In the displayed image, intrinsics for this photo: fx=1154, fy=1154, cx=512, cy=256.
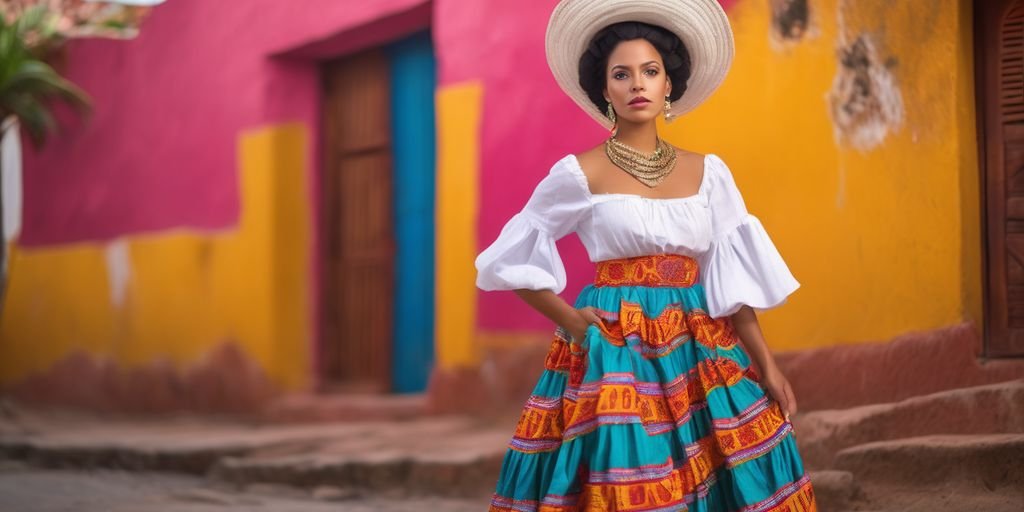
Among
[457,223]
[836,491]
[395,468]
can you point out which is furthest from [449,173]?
[836,491]

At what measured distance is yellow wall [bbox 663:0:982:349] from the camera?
409 centimetres

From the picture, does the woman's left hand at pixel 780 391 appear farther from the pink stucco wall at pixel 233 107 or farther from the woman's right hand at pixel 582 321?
the pink stucco wall at pixel 233 107

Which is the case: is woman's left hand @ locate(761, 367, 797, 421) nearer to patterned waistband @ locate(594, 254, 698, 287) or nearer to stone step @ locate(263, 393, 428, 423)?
patterned waistband @ locate(594, 254, 698, 287)

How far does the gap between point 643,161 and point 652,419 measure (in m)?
0.65

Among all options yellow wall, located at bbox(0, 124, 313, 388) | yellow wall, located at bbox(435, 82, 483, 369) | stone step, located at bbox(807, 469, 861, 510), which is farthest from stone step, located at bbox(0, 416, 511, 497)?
stone step, located at bbox(807, 469, 861, 510)

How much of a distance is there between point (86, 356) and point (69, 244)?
1.06m

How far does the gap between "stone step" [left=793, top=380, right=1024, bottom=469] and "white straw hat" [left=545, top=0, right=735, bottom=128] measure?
1.61 meters

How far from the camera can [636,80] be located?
9.38ft

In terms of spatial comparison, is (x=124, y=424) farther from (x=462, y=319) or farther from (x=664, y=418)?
(x=664, y=418)

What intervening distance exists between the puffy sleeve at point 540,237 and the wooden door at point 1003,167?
1.95m

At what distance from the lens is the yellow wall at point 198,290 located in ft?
26.5

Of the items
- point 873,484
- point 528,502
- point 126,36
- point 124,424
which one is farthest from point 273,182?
point 528,502

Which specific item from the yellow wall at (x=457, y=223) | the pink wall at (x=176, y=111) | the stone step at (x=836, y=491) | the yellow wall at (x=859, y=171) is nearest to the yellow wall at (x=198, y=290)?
the pink wall at (x=176, y=111)

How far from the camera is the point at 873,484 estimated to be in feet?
13.1
